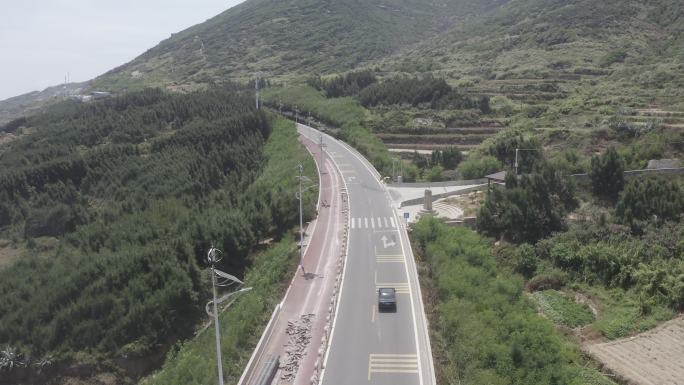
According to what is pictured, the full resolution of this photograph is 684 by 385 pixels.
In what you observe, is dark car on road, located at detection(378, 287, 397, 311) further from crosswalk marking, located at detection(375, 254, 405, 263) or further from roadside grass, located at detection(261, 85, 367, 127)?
roadside grass, located at detection(261, 85, 367, 127)

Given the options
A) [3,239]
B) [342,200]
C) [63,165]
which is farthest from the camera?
[63,165]

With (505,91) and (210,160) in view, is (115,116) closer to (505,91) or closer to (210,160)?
(210,160)

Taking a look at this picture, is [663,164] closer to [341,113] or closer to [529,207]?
[529,207]

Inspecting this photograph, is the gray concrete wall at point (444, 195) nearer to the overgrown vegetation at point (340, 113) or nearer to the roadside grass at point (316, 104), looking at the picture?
the overgrown vegetation at point (340, 113)

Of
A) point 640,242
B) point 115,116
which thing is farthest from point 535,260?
point 115,116

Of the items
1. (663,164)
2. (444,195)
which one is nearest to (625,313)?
(663,164)

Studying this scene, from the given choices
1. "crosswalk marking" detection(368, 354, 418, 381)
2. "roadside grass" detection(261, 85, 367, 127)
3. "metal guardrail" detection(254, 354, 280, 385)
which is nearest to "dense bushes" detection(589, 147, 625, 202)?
"crosswalk marking" detection(368, 354, 418, 381)
